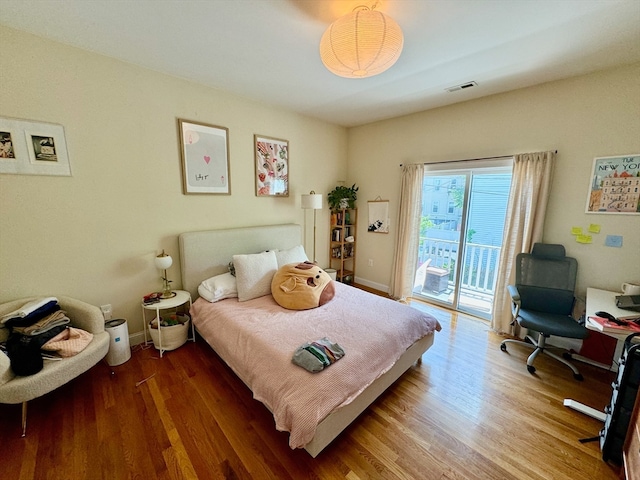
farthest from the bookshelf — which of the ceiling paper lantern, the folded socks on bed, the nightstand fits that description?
the ceiling paper lantern

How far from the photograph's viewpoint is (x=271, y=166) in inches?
130

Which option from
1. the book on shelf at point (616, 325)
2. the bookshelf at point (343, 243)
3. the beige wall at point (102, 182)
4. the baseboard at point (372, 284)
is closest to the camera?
the book on shelf at point (616, 325)

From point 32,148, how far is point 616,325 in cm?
433

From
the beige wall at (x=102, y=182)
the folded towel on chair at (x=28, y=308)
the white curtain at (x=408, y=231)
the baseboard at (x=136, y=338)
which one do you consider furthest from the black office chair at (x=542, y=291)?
the folded towel on chair at (x=28, y=308)

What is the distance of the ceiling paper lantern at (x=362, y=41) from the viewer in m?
1.34

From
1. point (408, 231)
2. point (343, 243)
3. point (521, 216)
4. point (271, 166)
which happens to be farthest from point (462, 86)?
point (343, 243)

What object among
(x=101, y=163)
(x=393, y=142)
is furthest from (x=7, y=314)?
(x=393, y=142)

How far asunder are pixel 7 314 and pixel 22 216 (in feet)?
2.37

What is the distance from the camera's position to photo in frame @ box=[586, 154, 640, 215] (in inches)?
84.3

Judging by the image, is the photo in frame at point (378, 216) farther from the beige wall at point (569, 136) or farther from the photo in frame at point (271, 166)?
the photo in frame at point (271, 166)

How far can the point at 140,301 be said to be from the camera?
97.3 inches

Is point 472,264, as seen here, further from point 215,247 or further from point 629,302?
point 215,247

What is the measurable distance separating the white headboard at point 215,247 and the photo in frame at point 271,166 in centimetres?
51

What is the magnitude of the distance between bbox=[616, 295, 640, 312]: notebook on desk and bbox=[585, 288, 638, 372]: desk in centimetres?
3
